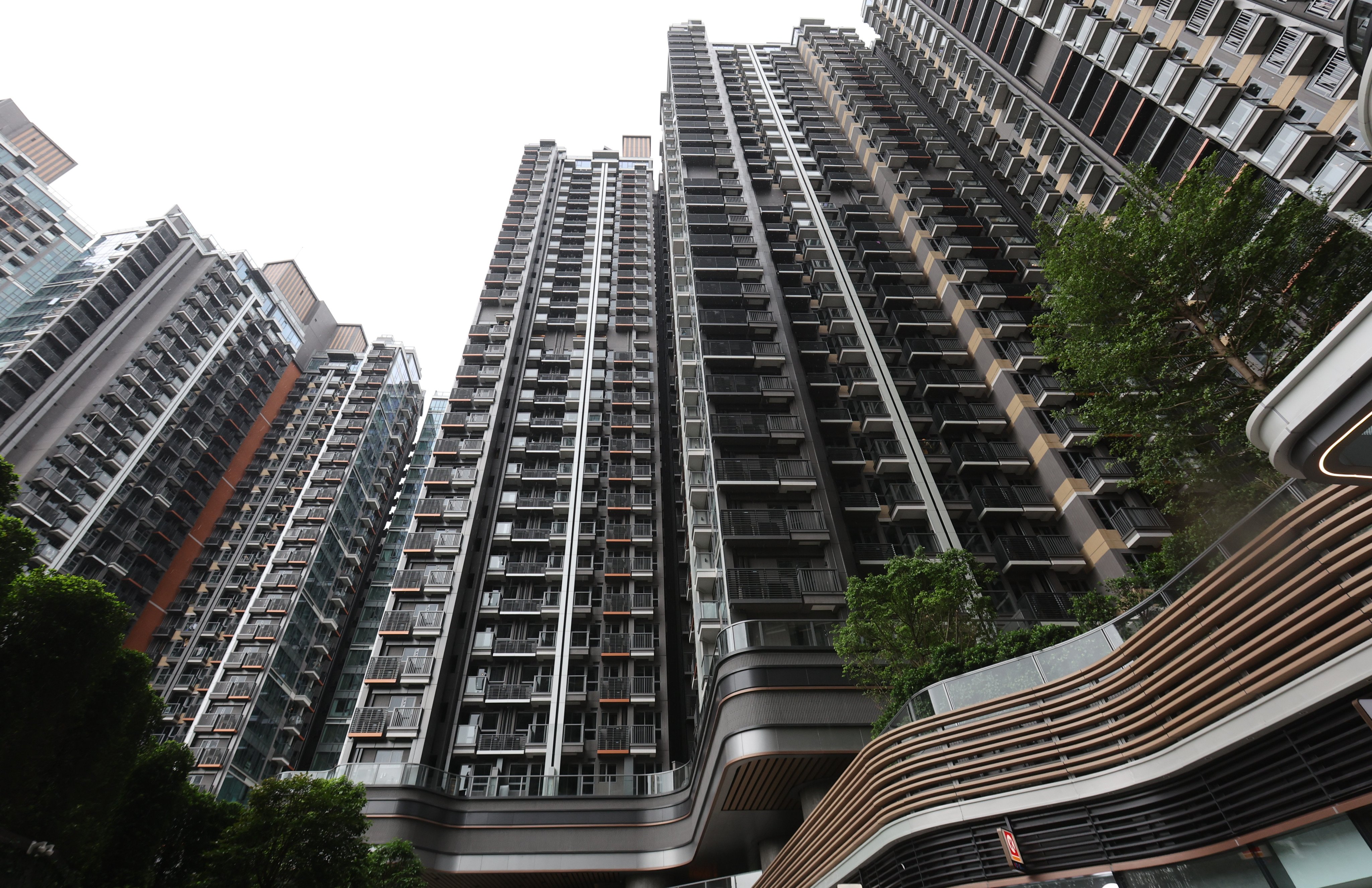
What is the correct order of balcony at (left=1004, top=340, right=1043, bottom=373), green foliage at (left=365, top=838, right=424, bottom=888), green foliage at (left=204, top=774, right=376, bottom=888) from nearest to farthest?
1. green foliage at (left=204, top=774, right=376, bottom=888)
2. green foliage at (left=365, top=838, right=424, bottom=888)
3. balcony at (left=1004, top=340, right=1043, bottom=373)

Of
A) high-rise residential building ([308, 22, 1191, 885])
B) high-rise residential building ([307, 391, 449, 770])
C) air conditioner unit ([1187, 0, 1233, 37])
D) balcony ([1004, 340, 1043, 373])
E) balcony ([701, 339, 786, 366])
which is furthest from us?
high-rise residential building ([307, 391, 449, 770])

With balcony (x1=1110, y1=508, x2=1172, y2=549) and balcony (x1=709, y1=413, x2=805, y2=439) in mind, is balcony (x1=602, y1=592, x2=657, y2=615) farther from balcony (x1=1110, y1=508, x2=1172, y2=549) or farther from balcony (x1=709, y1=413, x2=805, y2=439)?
balcony (x1=1110, y1=508, x2=1172, y2=549)

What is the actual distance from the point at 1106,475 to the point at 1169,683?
81.3ft

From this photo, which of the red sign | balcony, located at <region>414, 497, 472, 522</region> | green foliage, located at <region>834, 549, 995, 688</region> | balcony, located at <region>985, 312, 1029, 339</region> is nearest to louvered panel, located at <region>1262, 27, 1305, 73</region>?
balcony, located at <region>985, 312, 1029, 339</region>

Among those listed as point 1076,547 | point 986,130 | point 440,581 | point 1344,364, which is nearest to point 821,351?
point 1076,547

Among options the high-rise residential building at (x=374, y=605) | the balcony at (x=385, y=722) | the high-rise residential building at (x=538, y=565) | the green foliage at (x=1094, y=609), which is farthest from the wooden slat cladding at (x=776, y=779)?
the high-rise residential building at (x=374, y=605)

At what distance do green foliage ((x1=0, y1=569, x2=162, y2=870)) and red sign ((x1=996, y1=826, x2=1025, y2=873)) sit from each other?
14.9 meters

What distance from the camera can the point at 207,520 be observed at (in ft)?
213

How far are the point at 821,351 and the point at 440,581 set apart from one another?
2734 centimetres

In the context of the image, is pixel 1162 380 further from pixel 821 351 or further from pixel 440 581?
pixel 440 581

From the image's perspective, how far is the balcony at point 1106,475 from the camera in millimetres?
30609

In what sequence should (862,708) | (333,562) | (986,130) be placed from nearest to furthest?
(862,708)
(986,130)
(333,562)

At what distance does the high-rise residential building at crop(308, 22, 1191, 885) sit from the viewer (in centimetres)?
2766

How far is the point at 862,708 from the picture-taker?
2184 centimetres
